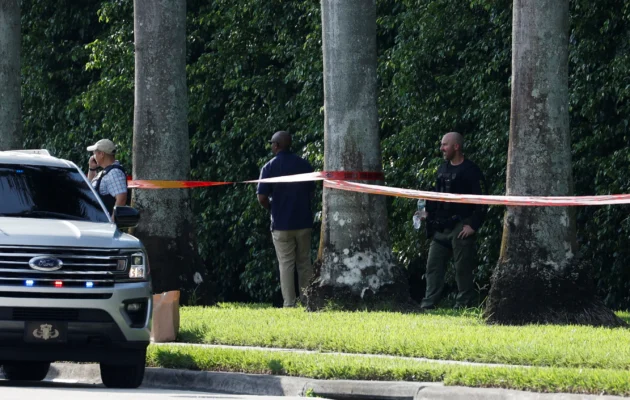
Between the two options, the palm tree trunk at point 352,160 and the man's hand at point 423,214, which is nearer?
the palm tree trunk at point 352,160

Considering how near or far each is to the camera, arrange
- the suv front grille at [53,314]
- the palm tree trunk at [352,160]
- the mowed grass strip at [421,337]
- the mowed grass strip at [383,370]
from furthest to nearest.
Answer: the palm tree trunk at [352,160] < the mowed grass strip at [421,337] < the suv front grille at [53,314] < the mowed grass strip at [383,370]

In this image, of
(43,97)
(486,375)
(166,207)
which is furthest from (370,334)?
(43,97)

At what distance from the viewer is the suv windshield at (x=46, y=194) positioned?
11.6 m

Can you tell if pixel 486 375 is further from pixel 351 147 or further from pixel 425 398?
pixel 351 147

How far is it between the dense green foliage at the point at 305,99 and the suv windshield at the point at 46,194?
24.7 feet

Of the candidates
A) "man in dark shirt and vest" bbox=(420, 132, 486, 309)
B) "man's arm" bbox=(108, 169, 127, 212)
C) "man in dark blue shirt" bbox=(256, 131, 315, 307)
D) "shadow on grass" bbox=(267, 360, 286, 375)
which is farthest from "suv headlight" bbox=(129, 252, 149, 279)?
"man in dark blue shirt" bbox=(256, 131, 315, 307)

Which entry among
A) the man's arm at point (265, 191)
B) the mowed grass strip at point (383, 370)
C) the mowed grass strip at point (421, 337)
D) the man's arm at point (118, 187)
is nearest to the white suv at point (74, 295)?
the mowed grass strip at point (383, 370)

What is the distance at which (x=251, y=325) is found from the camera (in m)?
14.1

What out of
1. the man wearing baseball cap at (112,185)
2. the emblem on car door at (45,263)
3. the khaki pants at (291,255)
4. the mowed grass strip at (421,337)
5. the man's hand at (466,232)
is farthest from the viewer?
the khaki pants at (291,255)

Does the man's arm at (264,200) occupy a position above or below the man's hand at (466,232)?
above

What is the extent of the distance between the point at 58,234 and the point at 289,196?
262 inches

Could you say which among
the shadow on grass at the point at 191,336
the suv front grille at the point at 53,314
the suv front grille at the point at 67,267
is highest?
the suv front grille at the point at 67,267

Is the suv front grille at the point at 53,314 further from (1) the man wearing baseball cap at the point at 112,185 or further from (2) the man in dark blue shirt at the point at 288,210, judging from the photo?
(2) the man in dark blue shirt at the point at 288,210

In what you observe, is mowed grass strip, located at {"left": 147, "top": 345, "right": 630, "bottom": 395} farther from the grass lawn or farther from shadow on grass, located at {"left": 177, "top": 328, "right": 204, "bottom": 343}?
shadow on grass, located at {"left": 177, "top": 328, "right": 204, "bottom": 343}
